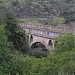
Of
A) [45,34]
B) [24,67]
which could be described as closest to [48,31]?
[45,34]

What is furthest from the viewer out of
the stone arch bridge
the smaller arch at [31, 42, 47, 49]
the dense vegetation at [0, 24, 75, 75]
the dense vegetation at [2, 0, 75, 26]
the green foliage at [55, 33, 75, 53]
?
the dense vegetation at [2, 0, 75, 26]

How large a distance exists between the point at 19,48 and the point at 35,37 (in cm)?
Answer: 1376

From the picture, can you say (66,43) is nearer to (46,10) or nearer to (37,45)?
(37,45)

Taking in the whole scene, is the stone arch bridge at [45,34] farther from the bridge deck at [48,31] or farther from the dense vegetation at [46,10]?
the dense vegetation at [46,10]

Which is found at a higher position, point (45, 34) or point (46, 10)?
point (45, 34)

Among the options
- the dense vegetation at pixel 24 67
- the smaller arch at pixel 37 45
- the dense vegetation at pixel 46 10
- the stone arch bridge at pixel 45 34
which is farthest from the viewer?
the dense vegetation at pixel 46 10

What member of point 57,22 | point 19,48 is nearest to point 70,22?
point 57,22

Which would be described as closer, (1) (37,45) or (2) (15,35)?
(2) (15,35)

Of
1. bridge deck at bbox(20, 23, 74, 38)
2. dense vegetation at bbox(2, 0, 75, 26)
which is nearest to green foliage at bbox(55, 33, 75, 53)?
bridge deck at bbox(20, 23, 74, 38)

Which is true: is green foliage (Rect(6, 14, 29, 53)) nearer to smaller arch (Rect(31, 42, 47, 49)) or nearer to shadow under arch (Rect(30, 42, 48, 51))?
shadow under arch (Rect(30, 42, 48, 51))

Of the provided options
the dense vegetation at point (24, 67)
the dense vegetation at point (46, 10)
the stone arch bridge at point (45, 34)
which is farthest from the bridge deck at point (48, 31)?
the dense vegetation at point (46, 10)

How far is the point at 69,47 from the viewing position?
26266mm

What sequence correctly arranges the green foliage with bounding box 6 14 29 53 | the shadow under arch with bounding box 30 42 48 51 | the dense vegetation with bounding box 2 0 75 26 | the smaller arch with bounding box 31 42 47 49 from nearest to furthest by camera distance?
the green foliage with bounding box 6 14 29 53 → the shadow under arch with bounding box 30 42 48 51 → the smaller arch with bounding box 31 42 47 49 → the dense vegetation with bounding box 2 0 75 26

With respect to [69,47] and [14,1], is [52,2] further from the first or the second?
[69,47]
